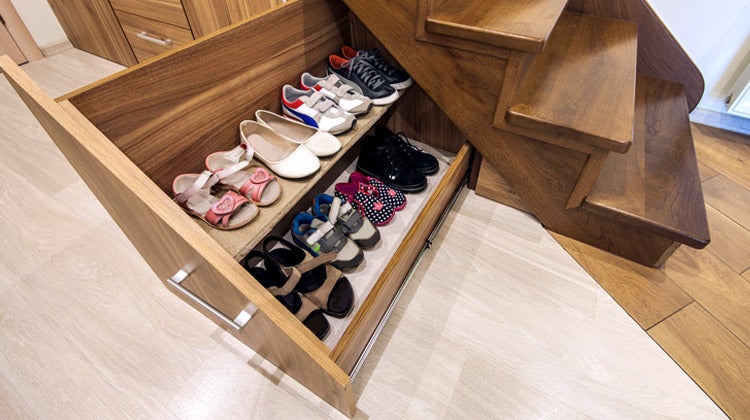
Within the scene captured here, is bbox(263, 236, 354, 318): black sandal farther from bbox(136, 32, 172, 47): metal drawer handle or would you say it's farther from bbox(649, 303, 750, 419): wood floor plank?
bbox(136, 32, 172, 47): metal drawer handle

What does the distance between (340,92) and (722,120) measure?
1640 mm

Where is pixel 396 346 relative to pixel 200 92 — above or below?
below

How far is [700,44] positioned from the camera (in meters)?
1.35

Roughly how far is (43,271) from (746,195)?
90.7 inches

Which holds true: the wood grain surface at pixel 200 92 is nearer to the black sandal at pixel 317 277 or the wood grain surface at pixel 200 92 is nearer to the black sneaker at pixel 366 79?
the black sneaker at pixel 366 79

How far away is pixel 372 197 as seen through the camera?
3.58ft

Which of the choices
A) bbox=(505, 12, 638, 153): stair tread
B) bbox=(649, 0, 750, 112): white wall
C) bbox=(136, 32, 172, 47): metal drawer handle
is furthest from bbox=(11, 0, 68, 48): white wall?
bbox=(649, 0, 750, 112): white wall

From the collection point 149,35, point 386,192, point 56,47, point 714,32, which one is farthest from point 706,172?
point 56,47

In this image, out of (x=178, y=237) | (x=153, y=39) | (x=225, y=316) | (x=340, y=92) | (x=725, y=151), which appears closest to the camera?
(x=178, y=237)

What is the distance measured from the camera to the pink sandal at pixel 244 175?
792 mm

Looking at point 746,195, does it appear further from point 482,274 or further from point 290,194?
point 290,194

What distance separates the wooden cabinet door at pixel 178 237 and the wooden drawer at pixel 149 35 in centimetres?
106

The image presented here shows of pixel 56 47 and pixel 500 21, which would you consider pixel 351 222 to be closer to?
pixel 500 21

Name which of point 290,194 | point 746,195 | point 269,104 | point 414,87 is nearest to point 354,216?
point 290,194
